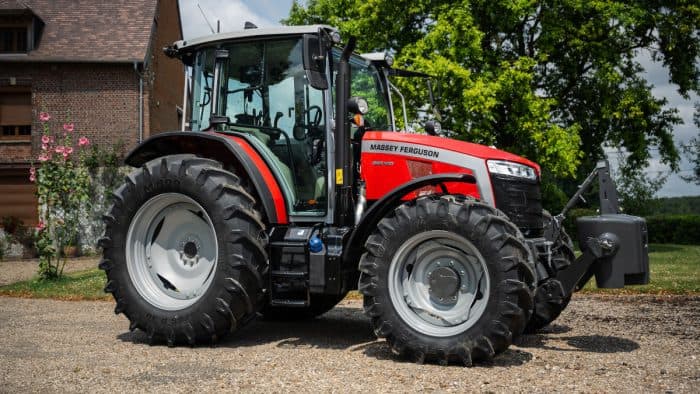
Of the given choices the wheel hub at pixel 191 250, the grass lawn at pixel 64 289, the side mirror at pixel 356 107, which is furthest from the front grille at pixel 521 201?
the grass lawn at pixel 64 289

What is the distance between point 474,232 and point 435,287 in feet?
2.03

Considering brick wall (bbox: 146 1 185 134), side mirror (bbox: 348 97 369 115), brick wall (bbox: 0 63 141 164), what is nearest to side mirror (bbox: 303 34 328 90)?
side mirror (bbox: 348 97 369 115)

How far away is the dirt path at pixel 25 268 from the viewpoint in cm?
1601

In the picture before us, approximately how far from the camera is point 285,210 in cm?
660

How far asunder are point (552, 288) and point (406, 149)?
1.70 m

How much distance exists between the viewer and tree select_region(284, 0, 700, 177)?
21375 millimetres

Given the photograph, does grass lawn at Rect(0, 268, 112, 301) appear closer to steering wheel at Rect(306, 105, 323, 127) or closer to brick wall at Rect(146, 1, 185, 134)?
steering wheel at Rect(306, 105, 323, 127)

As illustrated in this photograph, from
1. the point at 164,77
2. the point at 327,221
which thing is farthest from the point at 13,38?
the point at 327,221

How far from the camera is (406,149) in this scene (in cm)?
625

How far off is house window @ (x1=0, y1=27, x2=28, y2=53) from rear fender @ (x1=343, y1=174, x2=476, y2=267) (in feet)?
74.7

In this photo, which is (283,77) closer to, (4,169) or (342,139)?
(342,139)

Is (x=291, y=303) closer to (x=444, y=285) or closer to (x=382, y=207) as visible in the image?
(x=382, y=207)

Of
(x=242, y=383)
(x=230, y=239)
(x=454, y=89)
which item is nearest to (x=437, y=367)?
(x=242, y=383)

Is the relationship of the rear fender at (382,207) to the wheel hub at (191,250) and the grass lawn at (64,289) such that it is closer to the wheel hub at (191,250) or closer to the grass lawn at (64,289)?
the wheel hub at (191,250)
